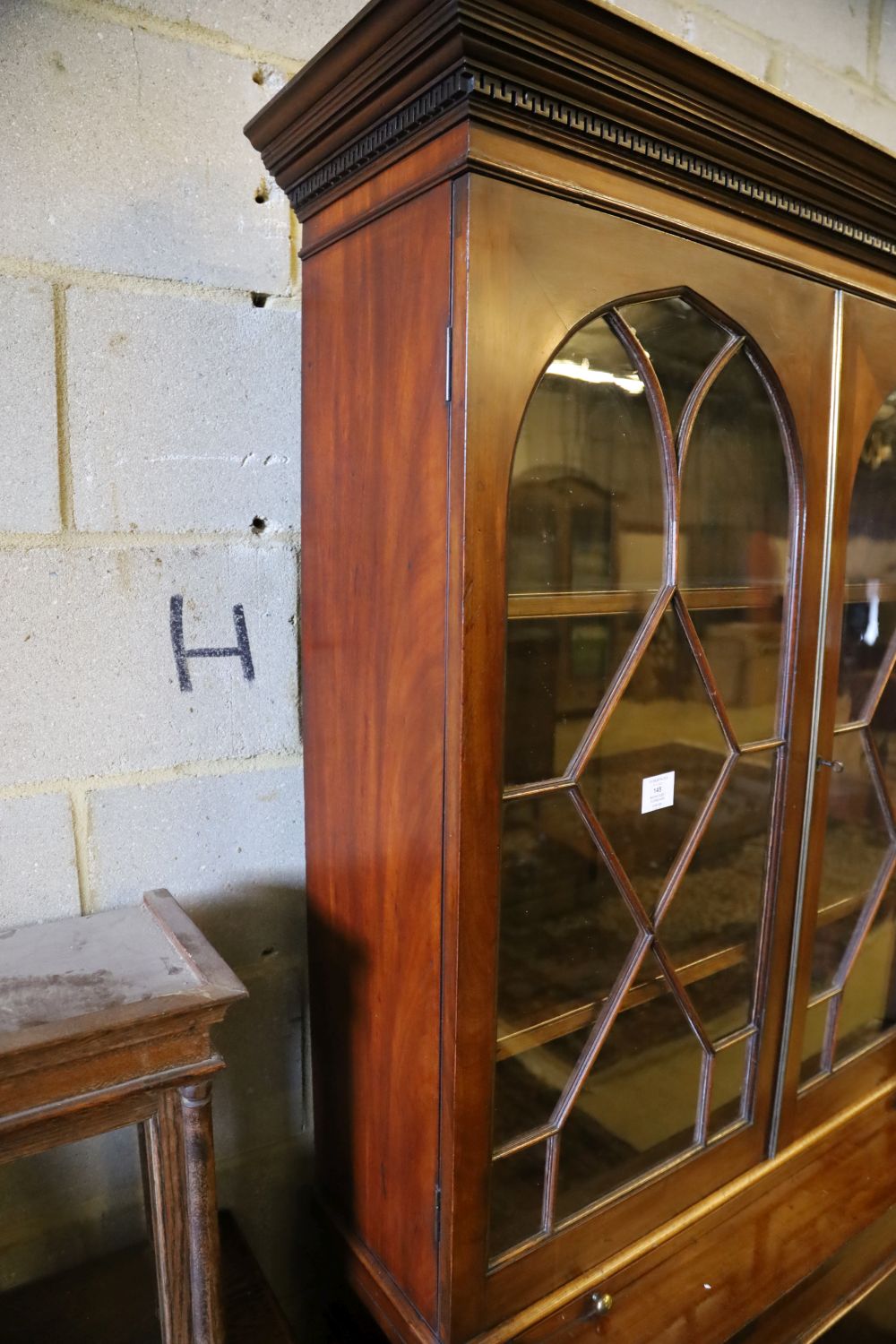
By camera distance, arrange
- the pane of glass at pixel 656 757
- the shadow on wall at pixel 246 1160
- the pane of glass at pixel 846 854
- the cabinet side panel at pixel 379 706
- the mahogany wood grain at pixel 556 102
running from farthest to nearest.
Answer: the pane of glass at pixel 846 854 < the shadow on wall at pixel 246 1160 < the pane of glass at pixel 656 757 < the cabinet side panel at pixel 379 706 < the mahogany wood grain at pixel 556 102

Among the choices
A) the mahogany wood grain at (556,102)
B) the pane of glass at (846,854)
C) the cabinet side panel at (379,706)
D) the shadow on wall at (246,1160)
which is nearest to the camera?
the mahogany wood grain at (556,102)

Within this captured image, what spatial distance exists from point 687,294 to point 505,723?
0.42m

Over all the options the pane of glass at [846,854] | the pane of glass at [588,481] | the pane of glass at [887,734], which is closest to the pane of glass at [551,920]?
the pane of glass at [588,481]

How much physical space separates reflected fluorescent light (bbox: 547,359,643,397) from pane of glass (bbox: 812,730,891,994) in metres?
0.51

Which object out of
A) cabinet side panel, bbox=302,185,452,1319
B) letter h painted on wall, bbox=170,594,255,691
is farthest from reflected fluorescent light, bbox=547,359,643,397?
letter h painted on wall, bbox=170,594,255,691

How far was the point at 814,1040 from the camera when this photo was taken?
3.61 feet

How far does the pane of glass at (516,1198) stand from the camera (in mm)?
805

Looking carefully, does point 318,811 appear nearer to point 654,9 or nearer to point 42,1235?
point 42,1235

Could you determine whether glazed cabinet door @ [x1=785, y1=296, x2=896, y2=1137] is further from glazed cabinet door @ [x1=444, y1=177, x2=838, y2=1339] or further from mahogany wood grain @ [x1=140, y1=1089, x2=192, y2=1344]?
mahogany wood grain @ [x1=140, y1=1089, x2=192, y2=1344]

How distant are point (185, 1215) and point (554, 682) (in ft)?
1.82

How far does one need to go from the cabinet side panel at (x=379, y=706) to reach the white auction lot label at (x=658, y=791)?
25 centimetres

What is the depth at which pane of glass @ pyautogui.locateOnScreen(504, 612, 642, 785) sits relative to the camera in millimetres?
762

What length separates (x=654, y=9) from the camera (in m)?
1.24

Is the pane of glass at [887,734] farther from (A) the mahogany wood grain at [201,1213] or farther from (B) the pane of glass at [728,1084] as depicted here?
(A) the mahogany wood grain at [201,1213]
